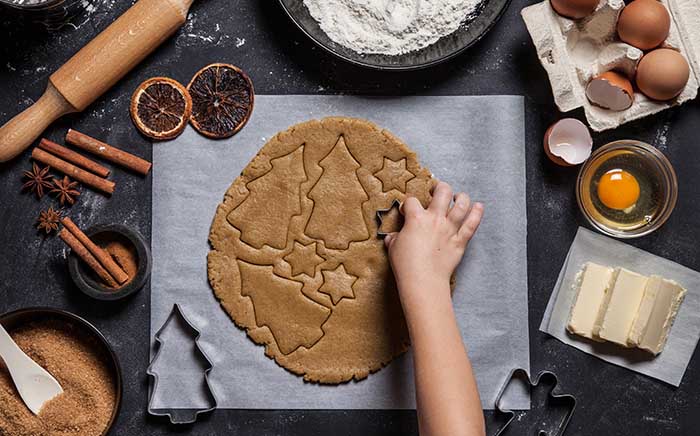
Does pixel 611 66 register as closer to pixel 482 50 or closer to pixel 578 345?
pixel 482 50

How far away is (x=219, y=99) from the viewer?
1.77m

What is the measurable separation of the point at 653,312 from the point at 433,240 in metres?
0.59

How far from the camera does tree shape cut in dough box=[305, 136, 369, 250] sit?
1.78 meters

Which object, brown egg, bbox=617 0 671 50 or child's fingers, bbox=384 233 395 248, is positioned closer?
brown egg, bbox=617 0 671 50

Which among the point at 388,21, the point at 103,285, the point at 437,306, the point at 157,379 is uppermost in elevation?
the point at 388,21

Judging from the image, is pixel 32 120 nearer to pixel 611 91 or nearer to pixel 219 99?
pixel 219 99

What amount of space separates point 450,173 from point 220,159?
0.60 m

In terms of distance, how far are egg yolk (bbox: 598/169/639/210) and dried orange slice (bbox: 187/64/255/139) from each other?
954 mm

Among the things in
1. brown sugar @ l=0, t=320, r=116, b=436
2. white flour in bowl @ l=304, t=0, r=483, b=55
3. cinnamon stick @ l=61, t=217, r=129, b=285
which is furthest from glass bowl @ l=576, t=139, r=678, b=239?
brown sugar @ l=0, t=320, r=116, b=436

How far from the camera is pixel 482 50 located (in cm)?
179

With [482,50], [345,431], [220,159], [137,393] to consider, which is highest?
[220,159]

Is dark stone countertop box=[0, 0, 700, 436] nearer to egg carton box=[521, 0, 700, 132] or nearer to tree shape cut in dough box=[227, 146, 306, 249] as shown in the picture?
egg carton box=[521, 0, 700, 132]

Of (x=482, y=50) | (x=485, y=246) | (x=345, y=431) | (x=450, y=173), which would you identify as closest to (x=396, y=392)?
(x=345, y=431)

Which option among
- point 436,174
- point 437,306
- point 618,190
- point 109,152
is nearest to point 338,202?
point 436,174
